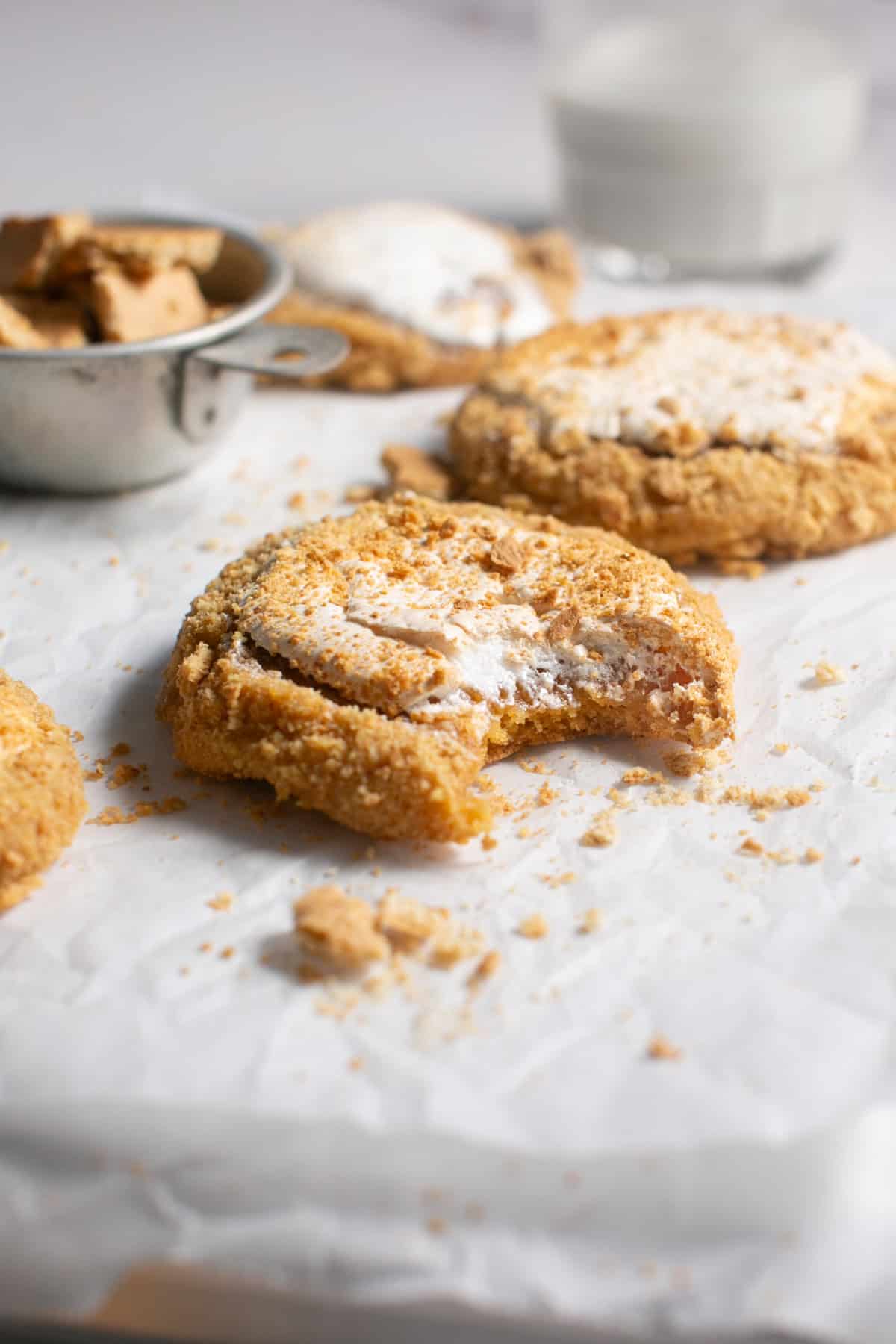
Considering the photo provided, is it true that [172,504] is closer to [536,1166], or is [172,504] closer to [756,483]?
[756,483]

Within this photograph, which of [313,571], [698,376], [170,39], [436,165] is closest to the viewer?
[313,571]

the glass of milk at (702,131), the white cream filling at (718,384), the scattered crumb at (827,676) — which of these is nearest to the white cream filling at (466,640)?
the scattered crumb at (827,676)

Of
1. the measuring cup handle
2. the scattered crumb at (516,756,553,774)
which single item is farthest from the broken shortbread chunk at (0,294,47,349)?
the scattered crumb at (516,756,553,774)

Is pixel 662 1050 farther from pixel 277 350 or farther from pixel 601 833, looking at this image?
pixel 277 350

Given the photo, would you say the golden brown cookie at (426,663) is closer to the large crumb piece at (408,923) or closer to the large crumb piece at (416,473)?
the large crumb piece at (408,923)

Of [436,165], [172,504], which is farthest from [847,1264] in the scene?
[436,165]

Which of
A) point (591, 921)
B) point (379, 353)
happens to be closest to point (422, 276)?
point (379, 353)
